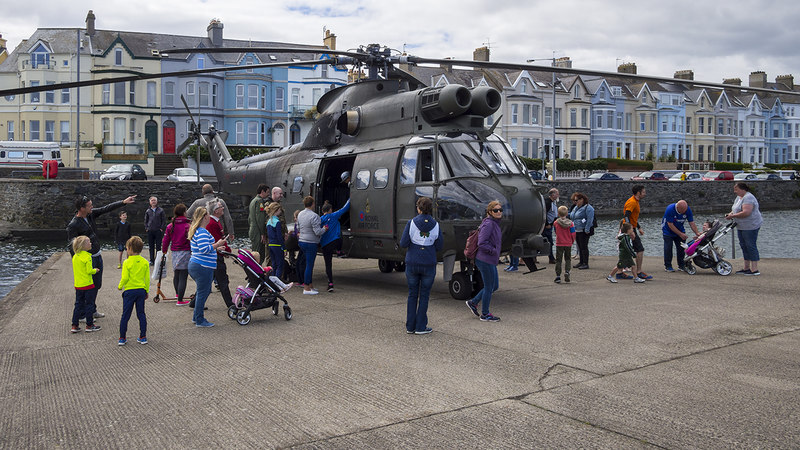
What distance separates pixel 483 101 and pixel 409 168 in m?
1.86

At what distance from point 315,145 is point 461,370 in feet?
29.7

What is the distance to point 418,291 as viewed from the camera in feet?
30.8

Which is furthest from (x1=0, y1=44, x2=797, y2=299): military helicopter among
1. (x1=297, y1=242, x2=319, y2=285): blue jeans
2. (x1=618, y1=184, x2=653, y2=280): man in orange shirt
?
(x1=618, y1=184, x2=653, y2=280): man in orange shirt

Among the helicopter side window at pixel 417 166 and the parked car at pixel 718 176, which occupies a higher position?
the parked car at pixel 718 176

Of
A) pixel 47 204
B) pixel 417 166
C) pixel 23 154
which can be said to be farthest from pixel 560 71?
pixel 23 154

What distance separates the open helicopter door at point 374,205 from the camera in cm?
1278

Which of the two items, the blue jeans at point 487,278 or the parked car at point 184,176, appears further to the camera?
the parked car at point 184,176

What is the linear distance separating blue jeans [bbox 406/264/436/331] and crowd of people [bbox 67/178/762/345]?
1 centimetres

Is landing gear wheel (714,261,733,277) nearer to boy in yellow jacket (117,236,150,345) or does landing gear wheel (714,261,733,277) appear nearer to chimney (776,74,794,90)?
boy in yellow jacket (117,236,150,345)

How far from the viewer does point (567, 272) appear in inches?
565

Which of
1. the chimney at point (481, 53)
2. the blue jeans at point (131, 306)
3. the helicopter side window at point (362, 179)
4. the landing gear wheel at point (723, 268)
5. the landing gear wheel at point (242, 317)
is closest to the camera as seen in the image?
the blue jeans at point (131, 306)

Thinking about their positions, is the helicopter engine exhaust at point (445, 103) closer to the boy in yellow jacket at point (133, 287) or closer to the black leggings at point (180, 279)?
the black leggings at point (180, 279)

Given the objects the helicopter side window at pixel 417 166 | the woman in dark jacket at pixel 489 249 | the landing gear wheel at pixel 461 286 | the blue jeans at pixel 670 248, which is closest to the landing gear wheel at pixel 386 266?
the helicopter side window at pixel 417 166

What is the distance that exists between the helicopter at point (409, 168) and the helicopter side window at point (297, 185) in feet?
0.07
